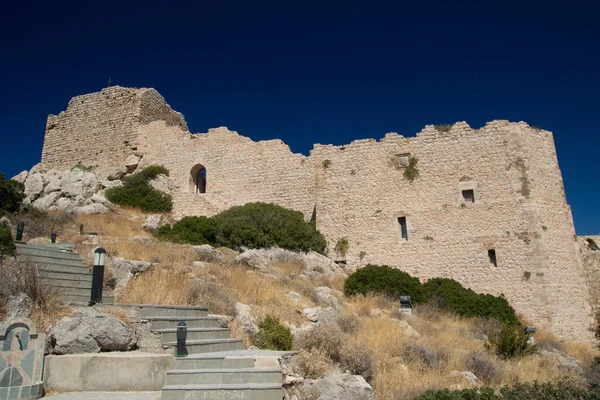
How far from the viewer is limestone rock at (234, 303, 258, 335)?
7.91 m

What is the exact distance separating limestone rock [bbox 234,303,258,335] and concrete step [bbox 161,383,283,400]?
9.82 feet

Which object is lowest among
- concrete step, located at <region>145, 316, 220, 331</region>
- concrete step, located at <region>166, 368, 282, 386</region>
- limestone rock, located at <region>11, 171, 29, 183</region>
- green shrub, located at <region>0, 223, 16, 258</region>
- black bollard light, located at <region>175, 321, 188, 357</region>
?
concrete step, located at <region>166, 368, 282, 386</region>

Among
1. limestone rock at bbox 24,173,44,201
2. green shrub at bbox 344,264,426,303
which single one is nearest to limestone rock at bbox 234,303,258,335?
green shrub at bbox 344,264,426,303

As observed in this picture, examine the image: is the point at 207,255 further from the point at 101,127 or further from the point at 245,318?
the point at 101,127

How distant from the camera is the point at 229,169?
74.2 feet

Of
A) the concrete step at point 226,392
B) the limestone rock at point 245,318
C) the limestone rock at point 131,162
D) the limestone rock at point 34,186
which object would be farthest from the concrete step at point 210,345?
the limestone rock at point 34,186

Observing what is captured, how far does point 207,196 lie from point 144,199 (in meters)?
3.05

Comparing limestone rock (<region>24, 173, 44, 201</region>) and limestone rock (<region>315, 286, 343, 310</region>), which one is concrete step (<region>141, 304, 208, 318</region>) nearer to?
limestone rock (<region>315, 286, 343, 310</region>)

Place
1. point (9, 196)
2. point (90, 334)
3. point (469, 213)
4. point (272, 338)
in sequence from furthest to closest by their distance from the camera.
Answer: point (469, 213), point (9, 196), point (272, 338), point (90, 334)

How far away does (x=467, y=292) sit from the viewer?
15.7 m

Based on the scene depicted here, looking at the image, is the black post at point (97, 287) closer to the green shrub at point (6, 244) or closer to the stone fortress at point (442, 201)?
the green shrub at point (6, 244)

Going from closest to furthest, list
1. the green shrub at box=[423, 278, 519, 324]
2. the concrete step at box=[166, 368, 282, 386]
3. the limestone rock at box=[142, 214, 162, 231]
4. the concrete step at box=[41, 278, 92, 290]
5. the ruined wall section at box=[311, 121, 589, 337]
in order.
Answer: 1. the concrete step at box=[166, 368, 282, 386]
2. the concrete step at box=[41, 278, 92, 290]
3. the green shrub at box=[423, 278, 519, 324]
4. the ruined wall section at box=[311, 121, 589, 337]
5. the limestone rock at box=[142, 214, 162, 231]

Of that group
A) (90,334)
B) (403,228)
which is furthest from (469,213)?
(90,334)

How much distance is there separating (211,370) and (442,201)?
1440 cm
